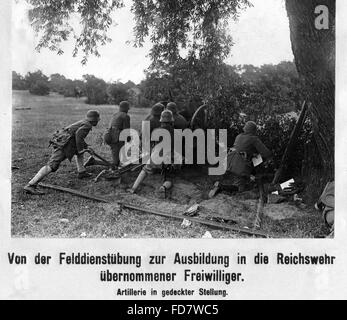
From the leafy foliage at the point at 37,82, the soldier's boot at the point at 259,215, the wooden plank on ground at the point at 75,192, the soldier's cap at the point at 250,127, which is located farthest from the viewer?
the soldier's cap at the point at 250,127

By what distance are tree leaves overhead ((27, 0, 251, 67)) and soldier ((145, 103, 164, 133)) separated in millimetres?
623

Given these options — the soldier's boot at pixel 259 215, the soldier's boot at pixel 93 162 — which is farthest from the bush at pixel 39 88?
the soldier's boot at pixel 259 215

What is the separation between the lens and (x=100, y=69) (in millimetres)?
5633

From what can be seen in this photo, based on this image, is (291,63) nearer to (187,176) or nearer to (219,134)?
(219,134)

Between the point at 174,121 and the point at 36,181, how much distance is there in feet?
6.45

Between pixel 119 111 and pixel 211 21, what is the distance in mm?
1657

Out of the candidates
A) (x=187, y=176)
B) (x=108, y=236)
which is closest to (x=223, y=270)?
(x=108, y=236)

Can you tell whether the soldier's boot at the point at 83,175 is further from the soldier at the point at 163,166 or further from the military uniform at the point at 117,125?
the soldier at the point at 163,166

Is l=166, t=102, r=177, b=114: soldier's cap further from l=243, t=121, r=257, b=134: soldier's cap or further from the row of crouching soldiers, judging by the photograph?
l=243, t=121, r=257, b=134: soldier's cap

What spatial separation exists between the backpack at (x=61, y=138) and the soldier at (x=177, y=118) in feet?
4.52

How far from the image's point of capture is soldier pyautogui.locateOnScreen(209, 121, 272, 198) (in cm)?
595

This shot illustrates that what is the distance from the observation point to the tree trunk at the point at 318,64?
4.97 m

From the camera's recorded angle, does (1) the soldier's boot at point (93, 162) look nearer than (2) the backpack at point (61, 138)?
No

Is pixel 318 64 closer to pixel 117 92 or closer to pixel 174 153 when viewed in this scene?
pixel 174 153
